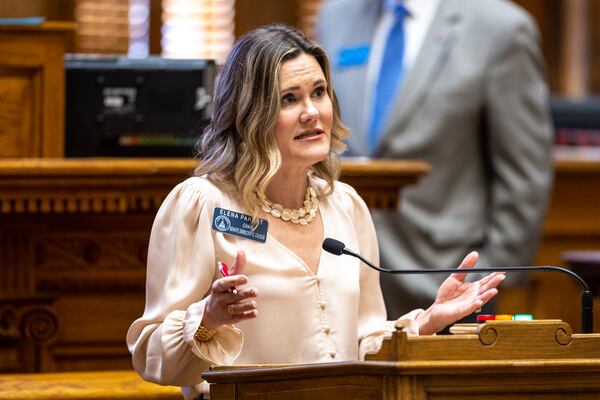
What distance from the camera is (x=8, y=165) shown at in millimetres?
3693

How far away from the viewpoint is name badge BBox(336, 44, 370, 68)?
16.7ft

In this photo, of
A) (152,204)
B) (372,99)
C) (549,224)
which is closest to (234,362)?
(152,204)

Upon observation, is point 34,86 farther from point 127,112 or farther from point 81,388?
point 81,388

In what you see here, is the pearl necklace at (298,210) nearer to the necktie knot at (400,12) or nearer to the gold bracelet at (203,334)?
the gold bracelet at (203,334)

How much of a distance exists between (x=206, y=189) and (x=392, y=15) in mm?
2215

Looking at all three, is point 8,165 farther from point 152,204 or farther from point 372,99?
point 372,99

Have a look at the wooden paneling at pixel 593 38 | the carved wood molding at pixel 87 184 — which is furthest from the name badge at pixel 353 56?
the wooden paneling at pixel 593 38

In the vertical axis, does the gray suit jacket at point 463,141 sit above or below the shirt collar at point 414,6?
below

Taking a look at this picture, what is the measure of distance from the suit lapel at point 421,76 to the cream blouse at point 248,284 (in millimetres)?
1875

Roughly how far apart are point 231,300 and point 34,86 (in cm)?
150

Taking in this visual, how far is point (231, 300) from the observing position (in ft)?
8.91

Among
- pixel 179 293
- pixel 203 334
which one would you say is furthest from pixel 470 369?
pixel 179 293

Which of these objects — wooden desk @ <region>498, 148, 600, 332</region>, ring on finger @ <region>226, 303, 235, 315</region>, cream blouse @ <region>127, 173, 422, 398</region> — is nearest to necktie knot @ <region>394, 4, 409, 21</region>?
wooden desk @ <region>498, 148, 600, 332</region>

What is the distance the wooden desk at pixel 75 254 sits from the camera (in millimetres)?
3773
